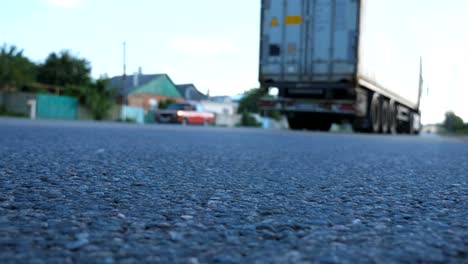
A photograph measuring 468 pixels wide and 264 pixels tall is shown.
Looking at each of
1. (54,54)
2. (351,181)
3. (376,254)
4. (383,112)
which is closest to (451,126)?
(383,112)

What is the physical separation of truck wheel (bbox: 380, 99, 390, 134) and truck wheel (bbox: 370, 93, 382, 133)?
29 centimetres

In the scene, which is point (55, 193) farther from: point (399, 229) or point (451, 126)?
point (451, 126)

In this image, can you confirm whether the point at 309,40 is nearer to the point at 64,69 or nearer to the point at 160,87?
the point at 64,69

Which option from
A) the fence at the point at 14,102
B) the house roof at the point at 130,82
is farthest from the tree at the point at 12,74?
the house roof at the point at 130,82

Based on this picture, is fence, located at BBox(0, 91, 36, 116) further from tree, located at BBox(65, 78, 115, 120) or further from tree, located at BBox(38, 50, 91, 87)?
tree, located at BBox(38, 50, 91, 87)

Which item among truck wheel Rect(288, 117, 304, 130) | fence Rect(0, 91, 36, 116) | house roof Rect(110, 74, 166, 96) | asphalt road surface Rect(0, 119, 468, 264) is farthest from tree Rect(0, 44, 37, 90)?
asphalt road surface Rect(0, 119, 468, 264)

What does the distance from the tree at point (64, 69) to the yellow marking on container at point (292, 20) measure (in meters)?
34.9

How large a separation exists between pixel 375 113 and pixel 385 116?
1.19m

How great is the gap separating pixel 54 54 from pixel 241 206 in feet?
155

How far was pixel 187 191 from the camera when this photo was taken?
1.92 meters

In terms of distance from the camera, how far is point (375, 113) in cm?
1427

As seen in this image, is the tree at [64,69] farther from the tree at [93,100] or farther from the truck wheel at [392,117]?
the truck wheel at [392,117]

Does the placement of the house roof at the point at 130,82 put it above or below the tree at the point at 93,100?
above

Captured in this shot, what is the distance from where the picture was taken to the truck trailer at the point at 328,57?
12.4 meters
